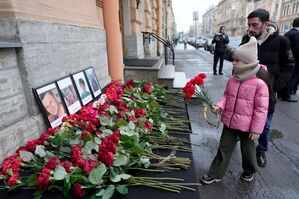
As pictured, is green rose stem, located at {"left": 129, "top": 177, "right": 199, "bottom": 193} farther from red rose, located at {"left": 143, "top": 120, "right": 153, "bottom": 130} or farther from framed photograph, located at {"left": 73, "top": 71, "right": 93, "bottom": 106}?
framed photograph, located at {"left": 73, "top": 71, "right": 93, "bottom": 106}

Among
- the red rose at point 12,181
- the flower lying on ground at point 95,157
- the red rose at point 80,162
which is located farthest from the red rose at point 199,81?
the red rose at point 12,181

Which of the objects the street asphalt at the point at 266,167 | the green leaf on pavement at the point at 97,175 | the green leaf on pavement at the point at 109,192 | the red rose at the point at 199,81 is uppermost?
the red rose at the point at 199,81

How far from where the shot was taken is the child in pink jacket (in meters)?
1.98

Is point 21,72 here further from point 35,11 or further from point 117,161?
point 117,161

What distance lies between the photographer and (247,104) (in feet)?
6.73

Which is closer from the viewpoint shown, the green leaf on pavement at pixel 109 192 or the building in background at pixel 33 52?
the green leaf on pavement at pixel 109 192

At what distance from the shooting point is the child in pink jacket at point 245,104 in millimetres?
1980

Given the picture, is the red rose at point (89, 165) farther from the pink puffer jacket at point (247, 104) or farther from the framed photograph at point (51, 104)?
the pink puffer jacket at point (247, 104)

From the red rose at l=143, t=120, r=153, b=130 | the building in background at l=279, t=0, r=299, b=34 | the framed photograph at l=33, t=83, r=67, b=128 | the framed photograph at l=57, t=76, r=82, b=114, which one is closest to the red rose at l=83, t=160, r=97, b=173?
the red rose at l=143, t=120, r=153, b=130

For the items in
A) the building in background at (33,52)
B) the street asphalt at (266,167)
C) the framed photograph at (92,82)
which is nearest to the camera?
the building in background at (33,52)

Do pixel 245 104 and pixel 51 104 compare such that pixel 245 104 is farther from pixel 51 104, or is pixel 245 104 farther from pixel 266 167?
pixel 51 104

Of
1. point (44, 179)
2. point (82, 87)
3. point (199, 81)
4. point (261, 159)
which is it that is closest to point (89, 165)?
point (44, 179)

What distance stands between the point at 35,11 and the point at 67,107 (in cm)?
100

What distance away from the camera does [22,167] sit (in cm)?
161
